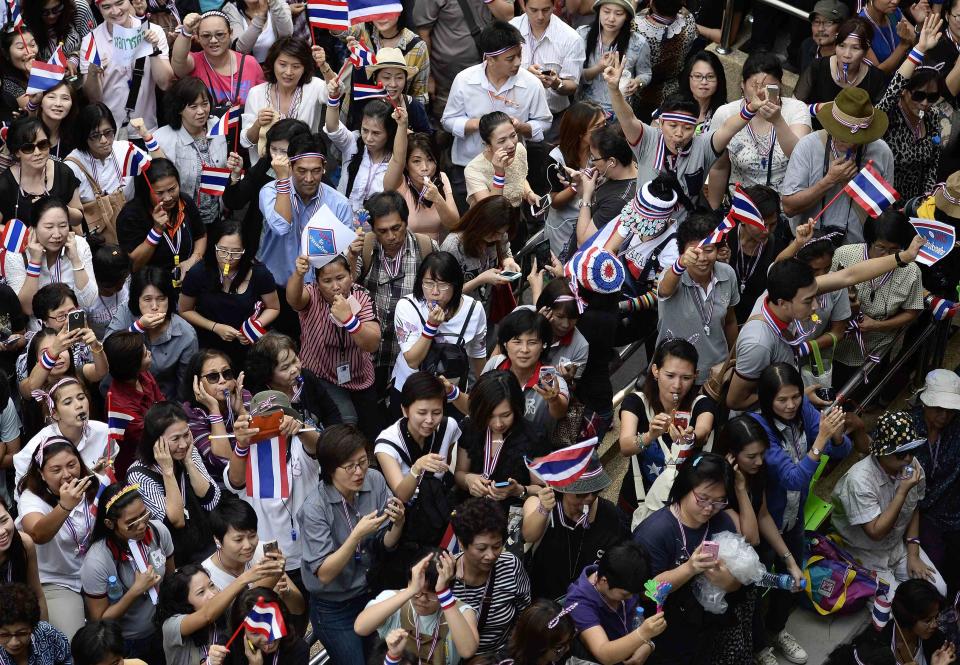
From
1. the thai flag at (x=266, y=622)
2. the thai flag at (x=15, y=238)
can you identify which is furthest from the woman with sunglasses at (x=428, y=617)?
the thai flag at (x=15, y=238)

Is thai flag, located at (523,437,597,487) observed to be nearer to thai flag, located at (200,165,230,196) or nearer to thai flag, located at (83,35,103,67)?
thai flag, located at (200,165,230,196)

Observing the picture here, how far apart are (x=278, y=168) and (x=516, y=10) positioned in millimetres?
3646

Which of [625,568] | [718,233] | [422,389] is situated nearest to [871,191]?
[718,233]

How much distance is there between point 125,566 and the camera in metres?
7.05

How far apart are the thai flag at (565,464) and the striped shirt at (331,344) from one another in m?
1.80

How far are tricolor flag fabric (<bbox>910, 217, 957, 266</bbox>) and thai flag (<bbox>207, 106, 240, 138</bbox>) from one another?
4.27 m

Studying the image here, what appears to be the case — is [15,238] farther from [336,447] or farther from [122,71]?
[336,447]

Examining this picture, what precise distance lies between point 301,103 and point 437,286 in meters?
2.47

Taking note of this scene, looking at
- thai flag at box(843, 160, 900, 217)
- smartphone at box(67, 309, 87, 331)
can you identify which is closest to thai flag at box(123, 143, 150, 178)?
smartphone at box(67, 309, 87, 331)

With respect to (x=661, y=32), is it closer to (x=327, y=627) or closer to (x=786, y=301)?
(x=786, y=301)

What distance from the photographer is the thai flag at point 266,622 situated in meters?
6.38

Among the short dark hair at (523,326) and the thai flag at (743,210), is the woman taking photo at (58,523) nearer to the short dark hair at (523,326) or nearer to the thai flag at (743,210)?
the short dark hair at (523,326)

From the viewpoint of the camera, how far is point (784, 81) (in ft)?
37.7

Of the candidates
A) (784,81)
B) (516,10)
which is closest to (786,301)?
(784,81)
